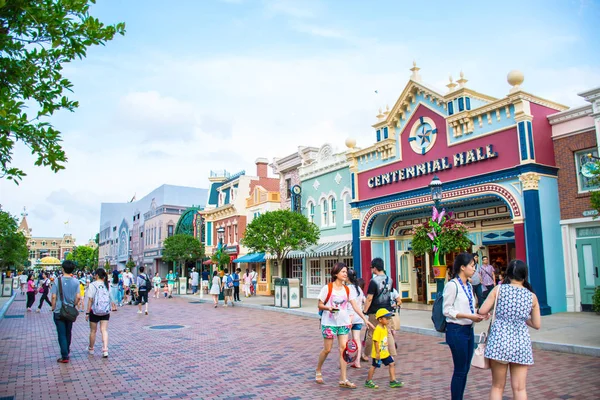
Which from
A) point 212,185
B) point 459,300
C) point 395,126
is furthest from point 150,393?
point 212,185

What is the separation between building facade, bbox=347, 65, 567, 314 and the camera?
16.0 m

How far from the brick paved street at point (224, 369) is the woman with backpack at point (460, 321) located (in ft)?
4.48

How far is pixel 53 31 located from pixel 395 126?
17.2m

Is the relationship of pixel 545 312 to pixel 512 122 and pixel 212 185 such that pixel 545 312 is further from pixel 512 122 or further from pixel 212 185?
pixel 212 185

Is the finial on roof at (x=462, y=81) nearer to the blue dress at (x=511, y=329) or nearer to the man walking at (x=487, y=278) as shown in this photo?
the man walking at (x=487, y=278)

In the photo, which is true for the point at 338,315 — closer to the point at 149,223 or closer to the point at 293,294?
the point at 293,294

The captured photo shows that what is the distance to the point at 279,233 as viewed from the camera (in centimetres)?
2345

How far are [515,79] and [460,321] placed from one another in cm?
1341

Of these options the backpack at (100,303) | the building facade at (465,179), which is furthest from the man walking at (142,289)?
the building facade at (465,179)

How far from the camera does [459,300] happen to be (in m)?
5.56

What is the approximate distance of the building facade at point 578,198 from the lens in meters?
15.6

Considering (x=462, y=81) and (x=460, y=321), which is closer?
(x=460, y=321)

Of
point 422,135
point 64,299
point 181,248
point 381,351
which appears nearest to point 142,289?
point 64,299

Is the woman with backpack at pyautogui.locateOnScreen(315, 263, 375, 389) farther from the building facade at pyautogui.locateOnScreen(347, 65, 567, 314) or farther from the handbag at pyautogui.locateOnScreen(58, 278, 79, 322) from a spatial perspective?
the building facade at pyautogui.locateOnScreen(347, 65, 567, 314)
